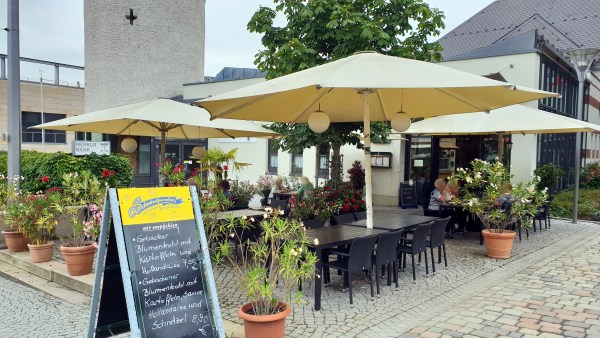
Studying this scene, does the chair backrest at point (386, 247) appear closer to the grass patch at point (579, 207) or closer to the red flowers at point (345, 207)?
the red flowers at point (345, 207)

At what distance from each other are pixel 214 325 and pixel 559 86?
14.9 m

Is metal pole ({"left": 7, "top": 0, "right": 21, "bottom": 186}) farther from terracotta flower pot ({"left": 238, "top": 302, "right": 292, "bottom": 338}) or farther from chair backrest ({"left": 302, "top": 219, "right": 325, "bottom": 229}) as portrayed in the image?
terracotta flower pot ({"left": 238, "top": 302, "right": 292, "bottom": 338})

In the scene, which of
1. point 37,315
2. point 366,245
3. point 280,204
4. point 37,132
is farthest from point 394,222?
point 37,132

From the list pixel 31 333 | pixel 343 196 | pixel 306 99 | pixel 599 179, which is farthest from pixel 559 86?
pixel 31 333

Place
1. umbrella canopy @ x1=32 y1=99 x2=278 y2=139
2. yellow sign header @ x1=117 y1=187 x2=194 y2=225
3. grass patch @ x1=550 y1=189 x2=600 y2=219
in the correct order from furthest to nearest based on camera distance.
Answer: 1. grass patch @ x1=550 y1=189 x2=600 y2=219
2. umbrella canopy @ x1=32 y1=99 x2=278 y2=139
3. yellow sign header @ x1=117 y1=187 x2=194 y2=225

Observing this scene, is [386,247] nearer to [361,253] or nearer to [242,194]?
[361,253]

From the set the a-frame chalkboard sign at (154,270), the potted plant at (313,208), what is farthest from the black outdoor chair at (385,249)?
the a-frame chalkboard sign at (154,270)

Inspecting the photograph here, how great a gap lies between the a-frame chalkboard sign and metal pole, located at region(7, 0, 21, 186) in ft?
17.2

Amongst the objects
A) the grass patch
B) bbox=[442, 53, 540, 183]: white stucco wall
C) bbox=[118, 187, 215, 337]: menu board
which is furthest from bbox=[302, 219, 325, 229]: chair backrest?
the grass patch

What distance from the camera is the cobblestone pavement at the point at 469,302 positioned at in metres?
4.52

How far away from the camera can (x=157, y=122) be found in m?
9.06

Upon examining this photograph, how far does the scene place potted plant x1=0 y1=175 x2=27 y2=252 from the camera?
721cm

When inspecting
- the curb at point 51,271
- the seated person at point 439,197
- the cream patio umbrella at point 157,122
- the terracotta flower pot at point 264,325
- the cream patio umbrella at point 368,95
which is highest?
the cream patio umbrella at point 368,95

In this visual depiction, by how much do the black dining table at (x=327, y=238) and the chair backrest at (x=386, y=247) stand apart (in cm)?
22
